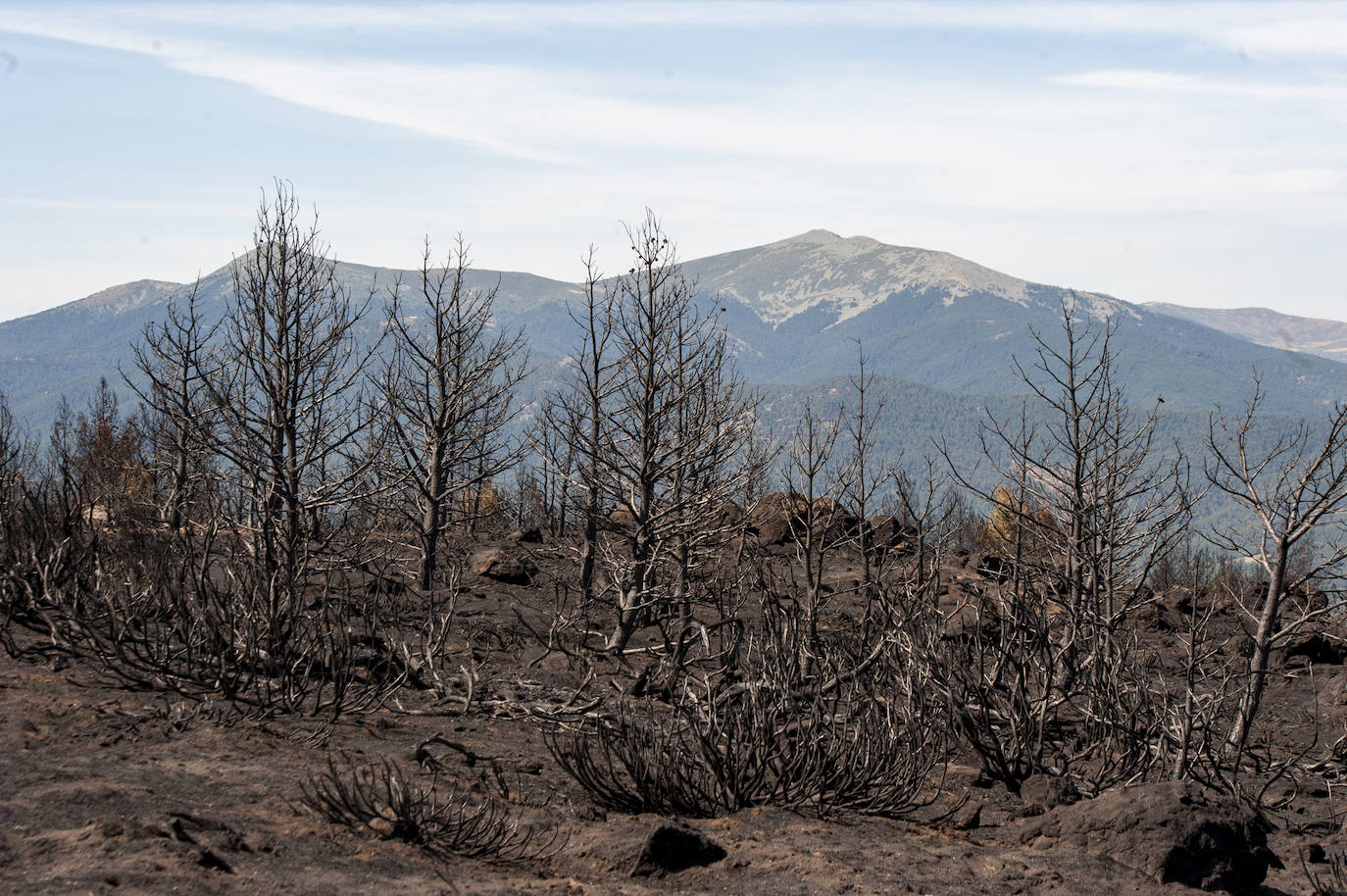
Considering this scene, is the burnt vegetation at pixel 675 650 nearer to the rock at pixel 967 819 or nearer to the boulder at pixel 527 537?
the rock at pixel 967 819

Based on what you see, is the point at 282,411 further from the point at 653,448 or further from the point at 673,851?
the point at 673,851

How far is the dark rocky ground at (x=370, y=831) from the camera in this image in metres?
4.39

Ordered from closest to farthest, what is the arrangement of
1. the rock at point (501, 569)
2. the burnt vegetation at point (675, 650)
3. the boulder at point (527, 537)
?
the burnt vegetation at point (675, 650) < the rock at point (501, 569) < the boulder at point (527, 537)

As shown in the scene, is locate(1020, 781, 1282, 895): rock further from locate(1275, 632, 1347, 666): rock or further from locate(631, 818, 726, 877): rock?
locate(1275, 632, 1347, 666): rock

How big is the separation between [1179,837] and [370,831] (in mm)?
3988

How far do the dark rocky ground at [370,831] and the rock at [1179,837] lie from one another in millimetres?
38

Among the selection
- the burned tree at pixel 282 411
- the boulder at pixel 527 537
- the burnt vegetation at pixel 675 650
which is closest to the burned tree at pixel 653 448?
the burnt vegetation at pixel 675 650

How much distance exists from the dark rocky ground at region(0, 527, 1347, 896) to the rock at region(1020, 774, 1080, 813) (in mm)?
81

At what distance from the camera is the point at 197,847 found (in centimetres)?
444

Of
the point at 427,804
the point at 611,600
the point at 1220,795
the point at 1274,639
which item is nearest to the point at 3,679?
the point at 427,804

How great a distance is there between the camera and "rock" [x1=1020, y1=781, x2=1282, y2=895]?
5.27 m

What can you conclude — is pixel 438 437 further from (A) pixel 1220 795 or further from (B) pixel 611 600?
(A) pixel 1220 795

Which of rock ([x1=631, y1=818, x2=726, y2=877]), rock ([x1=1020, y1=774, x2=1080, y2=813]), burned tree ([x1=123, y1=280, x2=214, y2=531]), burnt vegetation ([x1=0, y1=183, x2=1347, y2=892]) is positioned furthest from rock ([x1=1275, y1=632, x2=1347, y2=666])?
burned tree ([x1=123, y1=280, x2=214, y2=531])

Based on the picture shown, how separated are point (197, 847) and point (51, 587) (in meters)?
5.57
